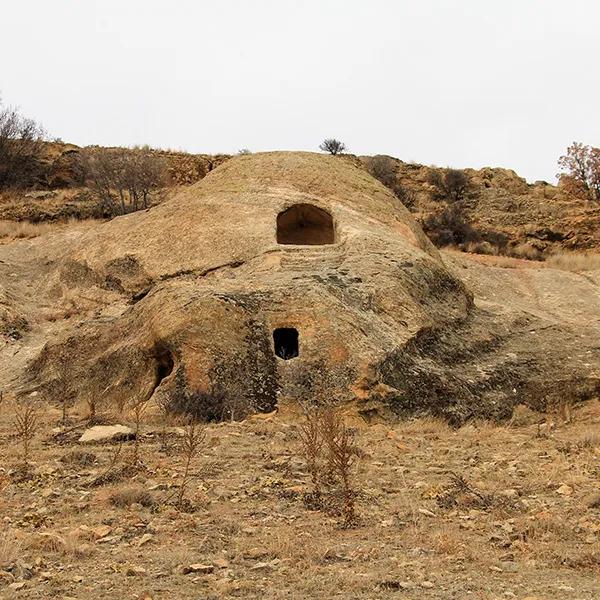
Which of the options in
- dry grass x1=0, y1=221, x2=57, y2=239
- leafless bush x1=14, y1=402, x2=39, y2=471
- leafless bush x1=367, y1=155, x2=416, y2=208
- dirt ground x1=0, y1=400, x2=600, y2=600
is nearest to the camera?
dirt ground x1=0, y1=400, x2=600, y2=600

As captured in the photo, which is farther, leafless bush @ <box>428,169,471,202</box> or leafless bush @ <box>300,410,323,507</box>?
leafless bush @ <box>428,169,471,202</box>

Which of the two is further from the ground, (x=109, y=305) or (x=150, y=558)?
(x=109, y=305)

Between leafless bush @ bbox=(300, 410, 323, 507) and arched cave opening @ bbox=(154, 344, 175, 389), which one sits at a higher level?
arched cave opening @ bbox=(154, 344, 175, 389)

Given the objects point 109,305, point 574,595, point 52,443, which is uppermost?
point 109,305

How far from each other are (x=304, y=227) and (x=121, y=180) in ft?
37.3

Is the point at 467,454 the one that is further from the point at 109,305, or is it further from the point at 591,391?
the point at 109,305

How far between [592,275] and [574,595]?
17685 mm

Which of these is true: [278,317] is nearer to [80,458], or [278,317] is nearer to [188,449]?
[188,449]

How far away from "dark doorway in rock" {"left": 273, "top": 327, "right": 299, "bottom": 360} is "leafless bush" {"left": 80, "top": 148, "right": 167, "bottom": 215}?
14753mm

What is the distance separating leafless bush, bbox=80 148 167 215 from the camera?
27.5 meters

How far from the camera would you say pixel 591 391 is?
13141mm

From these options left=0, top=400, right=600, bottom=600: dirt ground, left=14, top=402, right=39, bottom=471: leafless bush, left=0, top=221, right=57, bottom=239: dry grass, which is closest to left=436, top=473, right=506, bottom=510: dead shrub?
left=0, top=400, right=600, bottom=600: dirt ground

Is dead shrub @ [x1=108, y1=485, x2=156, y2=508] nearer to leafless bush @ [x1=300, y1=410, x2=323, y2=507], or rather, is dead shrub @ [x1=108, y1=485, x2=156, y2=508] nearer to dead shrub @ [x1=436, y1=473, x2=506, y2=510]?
leafless bush @ [x1=300, y1=410, x2=323, y2=507]

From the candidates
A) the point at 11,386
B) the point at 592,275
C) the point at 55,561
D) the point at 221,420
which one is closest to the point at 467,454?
the point at 221,420
